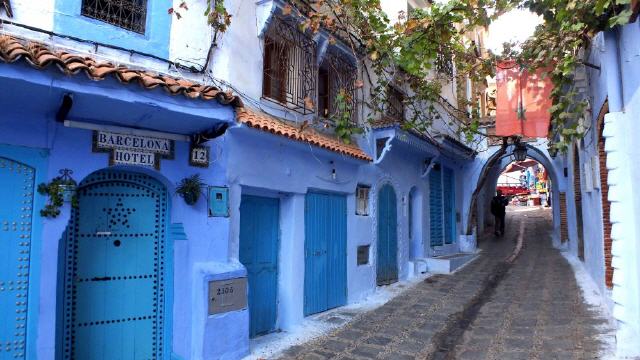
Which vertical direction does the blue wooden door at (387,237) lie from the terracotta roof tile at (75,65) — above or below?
below

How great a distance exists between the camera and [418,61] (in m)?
6.24

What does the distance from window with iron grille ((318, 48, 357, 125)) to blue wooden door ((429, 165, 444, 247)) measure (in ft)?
17.5

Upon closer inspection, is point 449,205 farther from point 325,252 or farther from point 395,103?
point 325,252

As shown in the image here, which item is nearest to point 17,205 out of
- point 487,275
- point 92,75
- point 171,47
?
point 92,75

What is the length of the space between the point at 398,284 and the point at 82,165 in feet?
24.6

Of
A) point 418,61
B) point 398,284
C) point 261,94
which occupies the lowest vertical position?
point 398,284

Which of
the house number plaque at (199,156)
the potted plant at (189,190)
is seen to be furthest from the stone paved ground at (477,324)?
the house number plaque at (199,156)

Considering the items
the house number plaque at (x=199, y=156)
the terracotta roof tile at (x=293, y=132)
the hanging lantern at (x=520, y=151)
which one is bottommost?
the house number plaque at (x=199, y=156)

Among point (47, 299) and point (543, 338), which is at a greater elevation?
point (47, 299)

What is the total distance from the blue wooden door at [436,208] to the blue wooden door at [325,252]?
17.3 ft

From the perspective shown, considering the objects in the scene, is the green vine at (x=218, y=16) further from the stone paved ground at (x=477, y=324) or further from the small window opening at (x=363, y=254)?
the small window opening at (x=363, y=254)

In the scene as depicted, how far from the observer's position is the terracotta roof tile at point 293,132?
559cm

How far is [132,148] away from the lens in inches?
190

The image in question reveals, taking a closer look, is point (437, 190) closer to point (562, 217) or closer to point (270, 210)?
point (562, 217)
